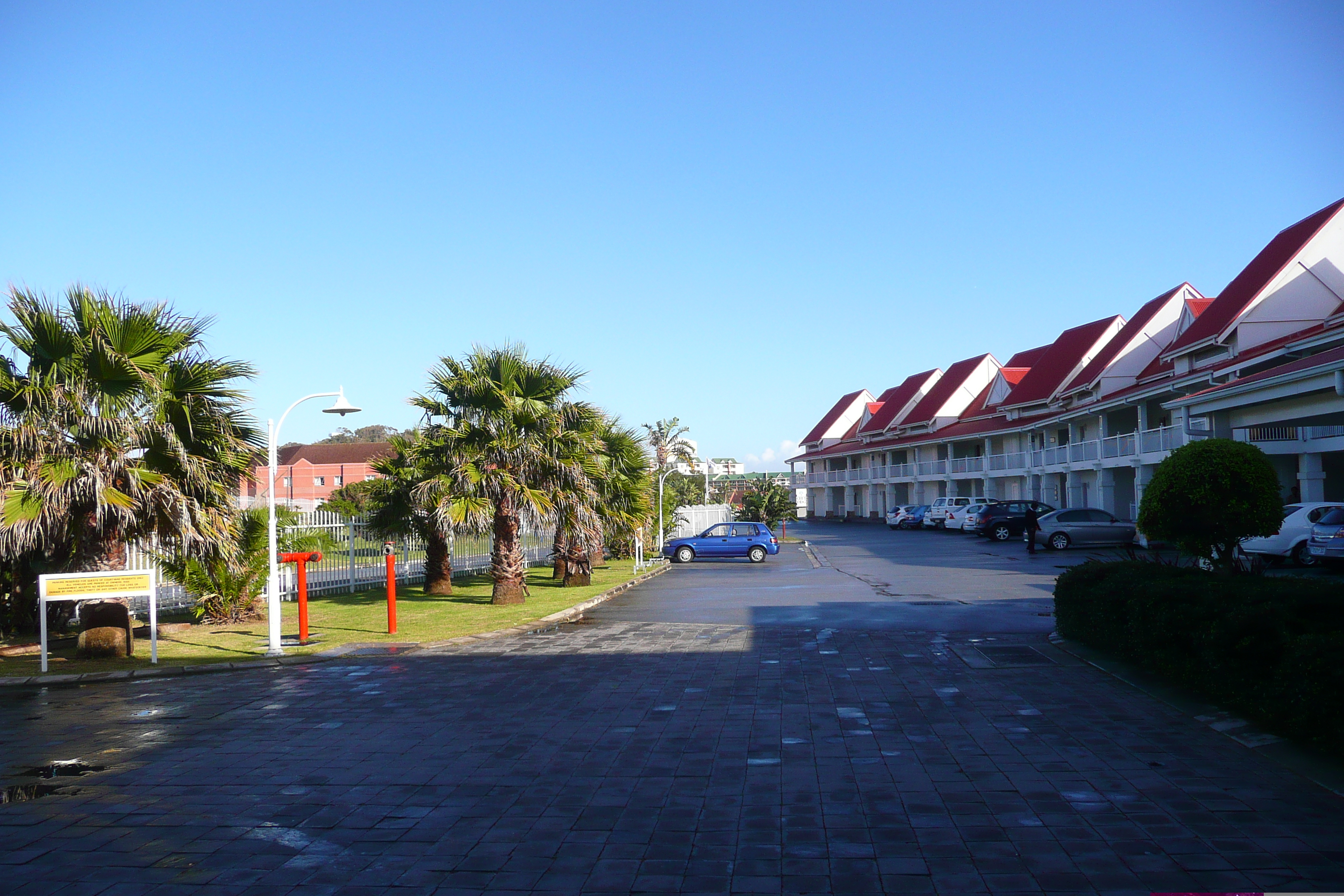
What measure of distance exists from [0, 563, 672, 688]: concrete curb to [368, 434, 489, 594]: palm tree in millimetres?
3394

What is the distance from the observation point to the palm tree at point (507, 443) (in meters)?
19.4

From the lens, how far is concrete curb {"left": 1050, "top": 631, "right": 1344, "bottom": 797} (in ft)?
21.0

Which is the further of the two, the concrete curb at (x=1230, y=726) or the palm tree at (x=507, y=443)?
the palm tree at (x=507, y=443)

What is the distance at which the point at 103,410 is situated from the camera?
13227 millimetres

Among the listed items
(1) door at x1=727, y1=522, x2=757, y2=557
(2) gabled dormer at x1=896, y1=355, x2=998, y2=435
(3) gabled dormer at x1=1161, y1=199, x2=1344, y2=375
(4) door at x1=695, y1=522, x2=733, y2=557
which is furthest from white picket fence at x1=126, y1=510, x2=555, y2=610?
(2) gabled dormer at x1=896, y1=355, x2=998, y2=435

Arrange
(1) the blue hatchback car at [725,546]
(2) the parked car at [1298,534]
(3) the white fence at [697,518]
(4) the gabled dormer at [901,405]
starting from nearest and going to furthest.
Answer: (2) the parked car at [1298,534] → (1) the blue hatchback car at [725,546] → (3) the white fence at [697,518] → (4) the gabled dormer at [901,405]

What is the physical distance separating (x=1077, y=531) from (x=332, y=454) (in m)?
83.0

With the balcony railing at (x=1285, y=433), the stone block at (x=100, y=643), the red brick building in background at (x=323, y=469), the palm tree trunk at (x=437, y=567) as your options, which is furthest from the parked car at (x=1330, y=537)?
the red brick building in background at (x=323, y=469)

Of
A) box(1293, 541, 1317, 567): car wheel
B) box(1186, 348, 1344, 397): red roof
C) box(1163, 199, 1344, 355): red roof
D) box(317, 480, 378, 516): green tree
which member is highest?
box(1163, 199, 1344, 355): red roof

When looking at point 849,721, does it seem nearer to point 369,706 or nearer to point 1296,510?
point 369,706

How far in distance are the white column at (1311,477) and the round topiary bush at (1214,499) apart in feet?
52.1

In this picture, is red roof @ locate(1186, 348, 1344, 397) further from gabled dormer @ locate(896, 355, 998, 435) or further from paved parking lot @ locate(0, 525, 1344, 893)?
gabled dormer @ locate(896, 355, 998, 435)

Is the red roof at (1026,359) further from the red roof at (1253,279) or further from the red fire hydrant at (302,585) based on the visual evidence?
the red fire hydrant at (302,585)

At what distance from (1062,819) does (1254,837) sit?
96 cm
